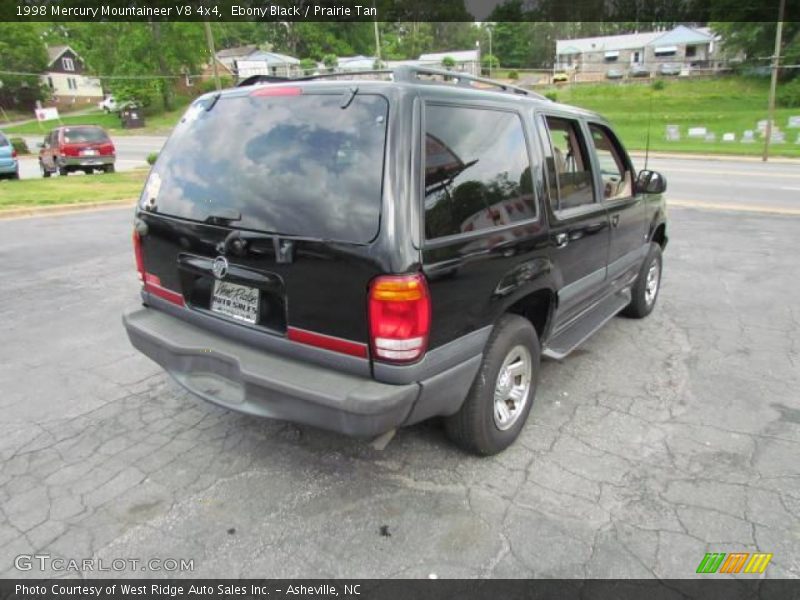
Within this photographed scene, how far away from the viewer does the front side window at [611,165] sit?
416 cm

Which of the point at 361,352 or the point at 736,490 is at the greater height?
the point at 361,352

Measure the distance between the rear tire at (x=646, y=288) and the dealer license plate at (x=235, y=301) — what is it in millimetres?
3614

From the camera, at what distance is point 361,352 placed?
250cm

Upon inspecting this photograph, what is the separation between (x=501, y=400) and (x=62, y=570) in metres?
2.15

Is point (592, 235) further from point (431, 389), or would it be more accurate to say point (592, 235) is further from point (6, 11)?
point (6, 11)

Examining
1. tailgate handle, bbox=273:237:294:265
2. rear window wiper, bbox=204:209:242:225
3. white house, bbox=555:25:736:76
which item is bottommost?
tailgate handle, bbox=273:237:294:265

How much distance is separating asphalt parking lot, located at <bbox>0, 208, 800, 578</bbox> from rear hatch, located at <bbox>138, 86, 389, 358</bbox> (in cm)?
81

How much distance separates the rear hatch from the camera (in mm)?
2465

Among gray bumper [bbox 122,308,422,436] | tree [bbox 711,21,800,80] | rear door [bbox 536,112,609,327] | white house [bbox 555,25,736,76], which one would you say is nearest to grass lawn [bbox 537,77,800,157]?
tree [bbox 711,21,800,80]

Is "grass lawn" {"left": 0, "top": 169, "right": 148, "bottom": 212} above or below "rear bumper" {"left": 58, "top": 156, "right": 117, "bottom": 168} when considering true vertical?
below

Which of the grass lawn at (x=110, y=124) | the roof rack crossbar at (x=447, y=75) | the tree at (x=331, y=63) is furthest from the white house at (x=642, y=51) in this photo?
the roof rack crossbar at (x=447, y=75)

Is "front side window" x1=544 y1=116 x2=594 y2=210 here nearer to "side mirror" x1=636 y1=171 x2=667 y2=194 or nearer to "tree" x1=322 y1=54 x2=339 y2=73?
"side mirror" x1=636 y1=171 x2=667 y2=194
